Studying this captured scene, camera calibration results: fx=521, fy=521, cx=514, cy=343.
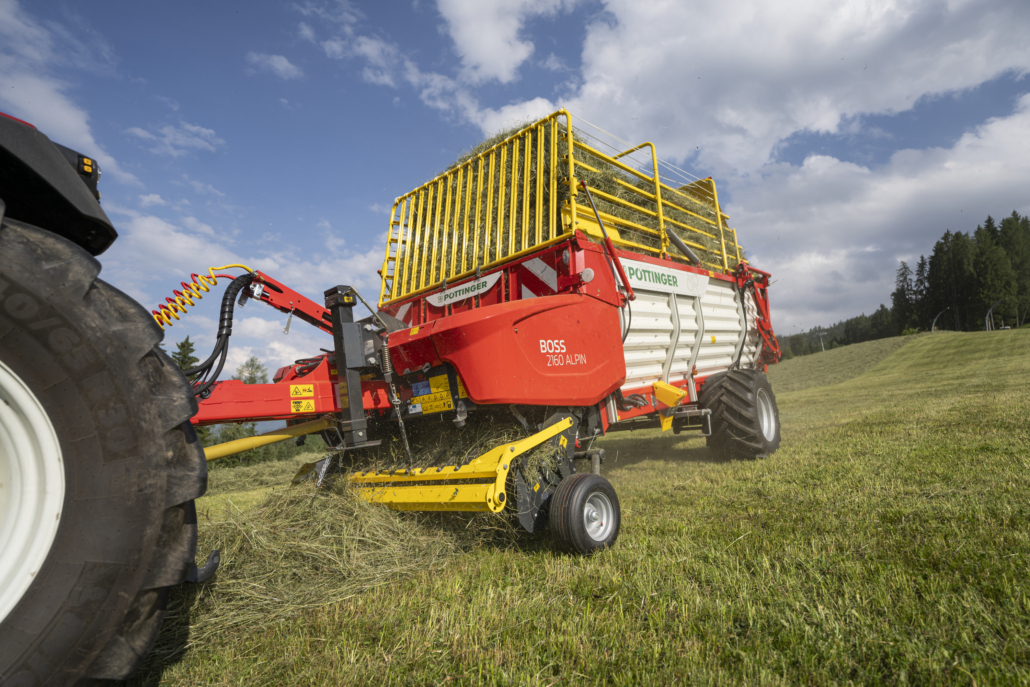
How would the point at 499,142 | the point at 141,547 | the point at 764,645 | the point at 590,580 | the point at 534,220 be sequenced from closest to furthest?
the point at 141,547 → the point at 764,645 → the point at 590,580 → the point at 534,220 → the point at 499,142

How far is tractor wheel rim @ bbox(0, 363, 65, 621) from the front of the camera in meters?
1.28

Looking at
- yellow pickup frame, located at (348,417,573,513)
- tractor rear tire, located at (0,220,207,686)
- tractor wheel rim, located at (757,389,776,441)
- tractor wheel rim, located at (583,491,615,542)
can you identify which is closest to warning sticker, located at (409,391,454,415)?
yellow pickup frame, located at (348,417,573,513)

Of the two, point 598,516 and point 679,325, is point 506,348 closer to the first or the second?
point 598,516

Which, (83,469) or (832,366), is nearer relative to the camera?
(83,469)

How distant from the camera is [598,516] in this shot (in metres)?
3.23

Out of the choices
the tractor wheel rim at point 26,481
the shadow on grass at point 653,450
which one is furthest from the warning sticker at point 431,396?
the shadow on grass at point 653,450

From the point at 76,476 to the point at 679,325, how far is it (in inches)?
191

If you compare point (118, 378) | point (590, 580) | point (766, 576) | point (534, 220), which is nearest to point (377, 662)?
point (590, 580)

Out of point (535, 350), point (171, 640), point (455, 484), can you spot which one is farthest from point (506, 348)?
point (171, 640)

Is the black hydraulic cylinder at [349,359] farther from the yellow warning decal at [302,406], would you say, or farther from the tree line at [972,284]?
the tree line at [972,284]

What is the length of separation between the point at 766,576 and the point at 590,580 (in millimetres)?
805

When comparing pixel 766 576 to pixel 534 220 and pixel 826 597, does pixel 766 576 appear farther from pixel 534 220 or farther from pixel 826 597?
pixel 534 220

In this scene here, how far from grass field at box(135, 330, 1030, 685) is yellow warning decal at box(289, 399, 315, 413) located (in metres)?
0.65

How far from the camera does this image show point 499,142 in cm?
519
